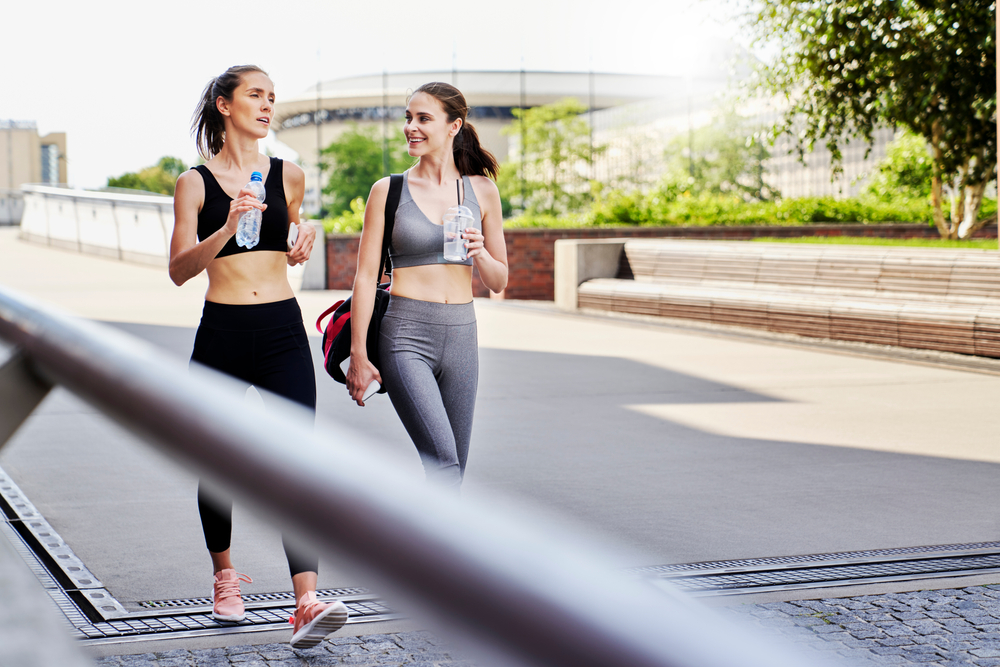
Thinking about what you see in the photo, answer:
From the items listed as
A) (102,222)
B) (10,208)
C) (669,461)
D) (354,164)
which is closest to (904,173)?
(102,222)

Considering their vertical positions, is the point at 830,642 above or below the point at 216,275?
below

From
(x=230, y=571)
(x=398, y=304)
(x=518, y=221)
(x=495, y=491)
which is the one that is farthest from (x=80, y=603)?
(x=518, y=221)

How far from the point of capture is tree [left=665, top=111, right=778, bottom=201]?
4891 centimetres

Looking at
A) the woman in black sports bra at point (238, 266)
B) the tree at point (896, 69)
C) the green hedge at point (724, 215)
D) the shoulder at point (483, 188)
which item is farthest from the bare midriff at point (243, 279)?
the green hedge at point (724, 215)

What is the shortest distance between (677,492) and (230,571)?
2660mm

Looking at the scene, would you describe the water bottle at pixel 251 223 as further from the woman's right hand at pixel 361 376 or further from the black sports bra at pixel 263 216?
the woman's right hand at pixel 361 376

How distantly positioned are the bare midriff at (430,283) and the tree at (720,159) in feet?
146

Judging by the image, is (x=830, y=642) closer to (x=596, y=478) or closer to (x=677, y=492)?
(x=677, y=492)

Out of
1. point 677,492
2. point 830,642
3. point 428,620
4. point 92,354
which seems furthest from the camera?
point 677,492

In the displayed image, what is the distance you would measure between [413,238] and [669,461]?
3155mm

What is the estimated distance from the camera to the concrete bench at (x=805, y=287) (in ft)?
37.3

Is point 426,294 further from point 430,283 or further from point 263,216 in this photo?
point 263,216

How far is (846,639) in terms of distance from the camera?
3771mm

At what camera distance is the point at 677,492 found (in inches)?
233
